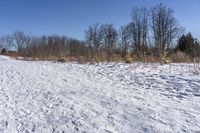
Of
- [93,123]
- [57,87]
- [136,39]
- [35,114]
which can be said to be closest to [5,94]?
[57,87]

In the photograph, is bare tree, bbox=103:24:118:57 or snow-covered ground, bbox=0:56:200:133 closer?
snow-covered ground, bbox=0:56:200:133

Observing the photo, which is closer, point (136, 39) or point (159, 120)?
point (159, 120)

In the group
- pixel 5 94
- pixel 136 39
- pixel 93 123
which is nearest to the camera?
pixel 93 123

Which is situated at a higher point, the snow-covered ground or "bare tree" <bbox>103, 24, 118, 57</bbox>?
"bare tree" <bbox>103, 24, 118, 57</bbox>

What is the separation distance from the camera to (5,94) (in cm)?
705

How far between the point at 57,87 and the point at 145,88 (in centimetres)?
268

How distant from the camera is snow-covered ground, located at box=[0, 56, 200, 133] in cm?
446

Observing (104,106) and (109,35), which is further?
(109,35)

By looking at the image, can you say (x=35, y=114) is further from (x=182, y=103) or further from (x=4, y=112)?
(x=182, y=103)

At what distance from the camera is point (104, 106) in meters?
5.52

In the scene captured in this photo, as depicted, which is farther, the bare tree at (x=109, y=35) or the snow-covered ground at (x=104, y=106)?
the bare tree at (x=109, y=35)

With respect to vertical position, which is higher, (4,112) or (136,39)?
(136,39)

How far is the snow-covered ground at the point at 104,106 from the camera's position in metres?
4.46

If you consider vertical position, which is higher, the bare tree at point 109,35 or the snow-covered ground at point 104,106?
the bare tree at point 109,35
